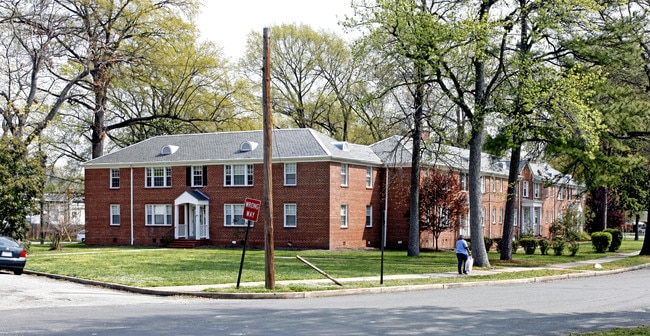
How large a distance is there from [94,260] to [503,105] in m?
19.6

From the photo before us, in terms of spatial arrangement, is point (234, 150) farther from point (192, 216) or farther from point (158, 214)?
point (158, 214)

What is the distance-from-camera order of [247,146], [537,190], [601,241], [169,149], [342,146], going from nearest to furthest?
[601,241] < [342,146] < [247,146] < [169,149] < [537,190]

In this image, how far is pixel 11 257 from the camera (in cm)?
2706

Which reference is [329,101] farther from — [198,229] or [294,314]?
[294,314]

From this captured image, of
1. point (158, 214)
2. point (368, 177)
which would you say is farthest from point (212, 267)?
point (158, 214)

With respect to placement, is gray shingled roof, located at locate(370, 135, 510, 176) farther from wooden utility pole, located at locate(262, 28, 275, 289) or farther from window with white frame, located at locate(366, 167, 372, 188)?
wooden utility pole, located at locate(262, 28, 275, 289)

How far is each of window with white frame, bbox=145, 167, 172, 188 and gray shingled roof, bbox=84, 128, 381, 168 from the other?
686 millimetres

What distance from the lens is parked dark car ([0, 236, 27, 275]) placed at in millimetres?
26969

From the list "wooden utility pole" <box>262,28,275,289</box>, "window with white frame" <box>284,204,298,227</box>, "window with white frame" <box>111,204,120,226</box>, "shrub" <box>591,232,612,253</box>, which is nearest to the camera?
"wooden utility pole" <box>262,28,275,289</box>

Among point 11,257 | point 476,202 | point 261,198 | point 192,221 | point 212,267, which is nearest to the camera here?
point 11,257

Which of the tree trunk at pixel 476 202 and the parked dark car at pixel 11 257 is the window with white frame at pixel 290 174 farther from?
the parked dark car at pixel 11 257

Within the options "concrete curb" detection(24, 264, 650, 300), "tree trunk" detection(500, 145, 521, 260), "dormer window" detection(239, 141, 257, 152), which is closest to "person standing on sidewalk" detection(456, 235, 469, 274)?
"concrete curb" detection(24, 264, 650, 300)

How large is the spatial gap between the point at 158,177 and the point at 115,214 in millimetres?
4555

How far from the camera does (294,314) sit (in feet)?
53.9
